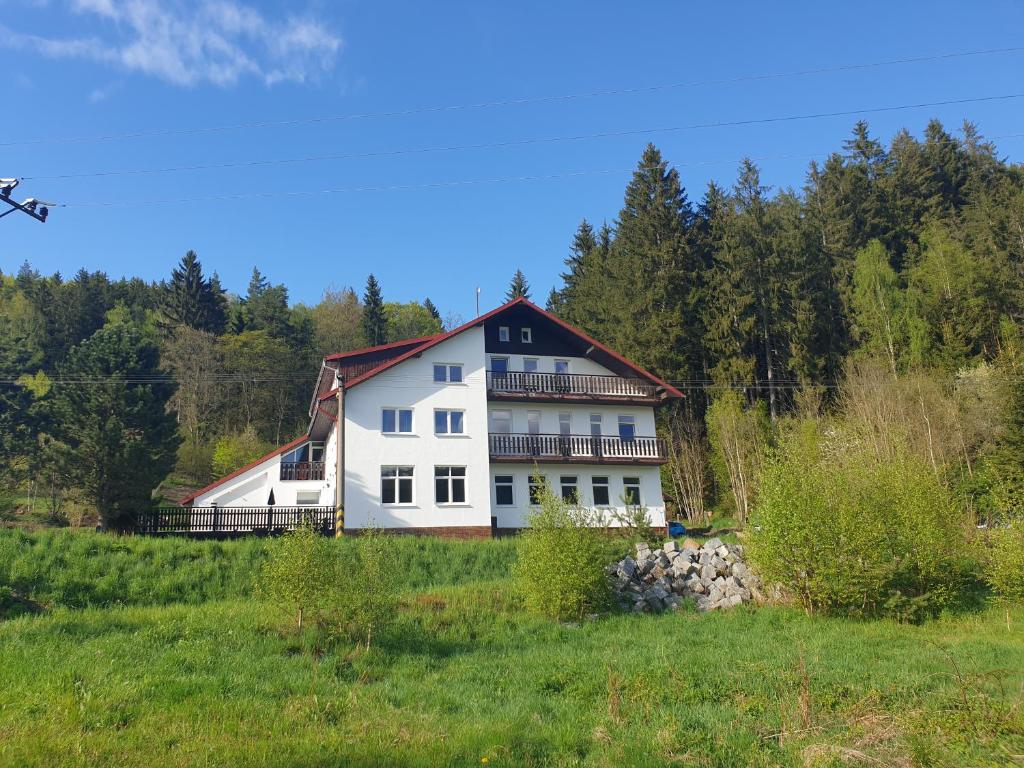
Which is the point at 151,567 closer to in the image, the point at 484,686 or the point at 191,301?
the point at 484,686

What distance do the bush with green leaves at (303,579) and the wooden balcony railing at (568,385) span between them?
18380mm

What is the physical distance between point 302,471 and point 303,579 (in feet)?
73.9

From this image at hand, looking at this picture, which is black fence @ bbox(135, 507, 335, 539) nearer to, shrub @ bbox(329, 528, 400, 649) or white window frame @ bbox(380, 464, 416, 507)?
white window frame @ bbox(380, 464, 416, 507)

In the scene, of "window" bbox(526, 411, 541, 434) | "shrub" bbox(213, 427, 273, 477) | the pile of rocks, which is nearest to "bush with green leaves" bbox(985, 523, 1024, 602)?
the pile of rocks

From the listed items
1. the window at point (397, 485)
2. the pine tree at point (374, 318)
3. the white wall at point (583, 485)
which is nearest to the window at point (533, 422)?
the white wall at point (583, 485)

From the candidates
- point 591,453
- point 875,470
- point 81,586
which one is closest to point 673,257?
point 591,453

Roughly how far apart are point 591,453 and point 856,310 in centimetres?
2111

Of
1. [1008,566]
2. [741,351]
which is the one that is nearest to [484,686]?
[1008,566]

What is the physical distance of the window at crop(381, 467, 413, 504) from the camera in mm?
31281

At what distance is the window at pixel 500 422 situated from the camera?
113ft

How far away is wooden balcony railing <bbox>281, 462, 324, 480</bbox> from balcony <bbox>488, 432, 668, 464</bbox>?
10.2 metres

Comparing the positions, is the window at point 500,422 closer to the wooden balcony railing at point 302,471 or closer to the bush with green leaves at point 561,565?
the wooden balcony railing at point 302,471

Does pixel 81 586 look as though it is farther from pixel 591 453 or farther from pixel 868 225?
pixel 868 225

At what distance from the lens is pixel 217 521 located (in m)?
27.6
